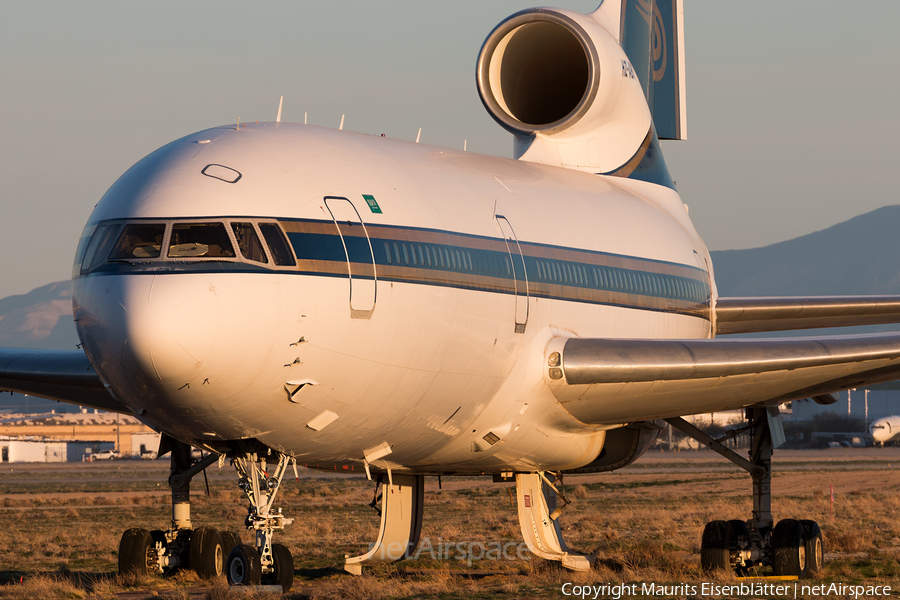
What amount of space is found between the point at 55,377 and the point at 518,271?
8.30m

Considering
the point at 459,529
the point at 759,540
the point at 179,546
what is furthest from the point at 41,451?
the point at 759,540

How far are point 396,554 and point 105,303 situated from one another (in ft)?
32.0

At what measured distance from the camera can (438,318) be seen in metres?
14.3

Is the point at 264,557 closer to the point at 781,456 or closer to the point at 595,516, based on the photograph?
the point at 595,516

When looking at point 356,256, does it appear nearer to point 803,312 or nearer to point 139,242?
point 139,242

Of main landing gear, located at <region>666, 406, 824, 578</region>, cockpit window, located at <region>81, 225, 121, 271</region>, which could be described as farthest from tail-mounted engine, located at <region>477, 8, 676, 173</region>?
cockpit window, located at <region>81, 225, 121, 271</region>

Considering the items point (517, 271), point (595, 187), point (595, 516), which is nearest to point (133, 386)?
point (517, 271)

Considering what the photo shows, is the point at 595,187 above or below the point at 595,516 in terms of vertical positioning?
above

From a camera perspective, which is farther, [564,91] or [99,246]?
[564,91]

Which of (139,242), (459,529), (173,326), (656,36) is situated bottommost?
(459,529)

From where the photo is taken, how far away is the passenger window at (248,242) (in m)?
12.3

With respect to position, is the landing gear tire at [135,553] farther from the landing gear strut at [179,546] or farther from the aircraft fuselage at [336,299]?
the aircraft fuselage at [336,299]

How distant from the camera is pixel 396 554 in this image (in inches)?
798

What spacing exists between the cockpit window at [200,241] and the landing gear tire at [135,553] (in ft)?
29.7
